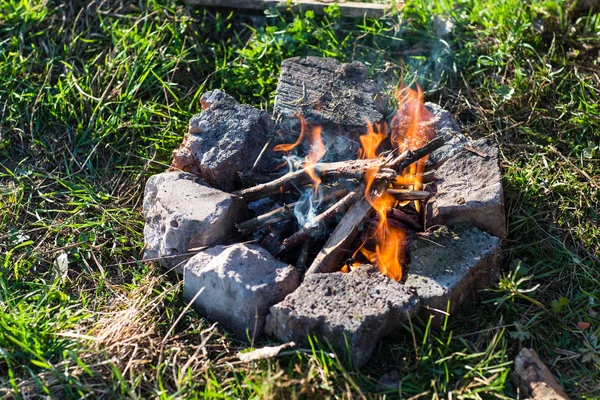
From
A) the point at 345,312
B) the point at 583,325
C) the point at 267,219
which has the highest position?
the point at 267,219

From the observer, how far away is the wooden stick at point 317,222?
12.2 ft

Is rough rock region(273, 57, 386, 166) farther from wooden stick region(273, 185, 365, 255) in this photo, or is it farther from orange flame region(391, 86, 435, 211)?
wooden stick region(273, 185, 365, 255)

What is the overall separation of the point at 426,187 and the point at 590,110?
1.39 m

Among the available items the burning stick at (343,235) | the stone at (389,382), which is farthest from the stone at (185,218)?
the stone at (389,382)

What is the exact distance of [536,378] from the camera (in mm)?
3197

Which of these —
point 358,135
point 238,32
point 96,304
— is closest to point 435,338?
point 358,135

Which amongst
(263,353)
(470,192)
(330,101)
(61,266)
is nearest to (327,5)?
(330,101)

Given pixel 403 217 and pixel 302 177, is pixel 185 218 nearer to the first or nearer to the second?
pixel 302 177

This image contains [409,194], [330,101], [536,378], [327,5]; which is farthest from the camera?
[327,5]

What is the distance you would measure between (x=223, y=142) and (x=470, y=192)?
4.66 feet

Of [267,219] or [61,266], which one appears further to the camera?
[61,266]

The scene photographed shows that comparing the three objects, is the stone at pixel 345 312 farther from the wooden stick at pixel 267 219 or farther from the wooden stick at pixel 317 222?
the wooden stick at pixel 267 219

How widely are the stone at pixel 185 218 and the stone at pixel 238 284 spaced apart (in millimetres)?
140

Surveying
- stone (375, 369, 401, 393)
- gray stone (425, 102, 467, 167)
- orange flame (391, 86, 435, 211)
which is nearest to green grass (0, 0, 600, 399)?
stone (375, 369, 401, 393)
